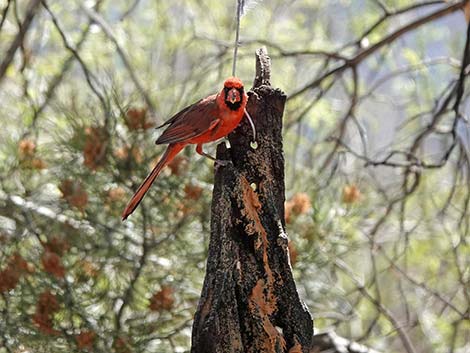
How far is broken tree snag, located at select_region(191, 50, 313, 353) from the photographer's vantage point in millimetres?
854

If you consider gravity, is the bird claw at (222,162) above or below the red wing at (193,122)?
below

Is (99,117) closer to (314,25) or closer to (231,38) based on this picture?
(231,38)

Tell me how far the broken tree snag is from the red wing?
36mm

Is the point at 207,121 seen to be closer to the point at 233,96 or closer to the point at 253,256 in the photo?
the point at 233,96

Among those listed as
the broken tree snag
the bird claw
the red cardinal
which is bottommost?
the broken tree snag

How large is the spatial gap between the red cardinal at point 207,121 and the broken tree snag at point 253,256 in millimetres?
32

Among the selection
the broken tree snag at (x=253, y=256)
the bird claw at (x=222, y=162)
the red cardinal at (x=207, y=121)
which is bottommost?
the broken tree snag at (x=253, y=256)

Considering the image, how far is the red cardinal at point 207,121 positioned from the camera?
87 centimetres

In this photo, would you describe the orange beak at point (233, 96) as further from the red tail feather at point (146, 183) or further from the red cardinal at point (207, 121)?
the red tail feather at point (146, 183)

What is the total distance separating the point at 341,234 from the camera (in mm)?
1554

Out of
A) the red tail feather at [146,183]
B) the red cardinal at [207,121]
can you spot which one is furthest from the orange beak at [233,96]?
the red tail feather at [146,183]

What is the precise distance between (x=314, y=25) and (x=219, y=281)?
189 centimetres

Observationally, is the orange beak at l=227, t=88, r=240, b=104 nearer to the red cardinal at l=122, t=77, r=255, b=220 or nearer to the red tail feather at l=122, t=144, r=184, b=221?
the red cardinal at l=122, t=77, r=255, b=220

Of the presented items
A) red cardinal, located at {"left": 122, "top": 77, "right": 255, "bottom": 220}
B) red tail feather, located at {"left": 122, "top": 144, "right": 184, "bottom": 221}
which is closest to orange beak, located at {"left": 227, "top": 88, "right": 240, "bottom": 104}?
red cardinal, located at {"left": 122, "top": 77, "right": 255, "bottom": 220}
